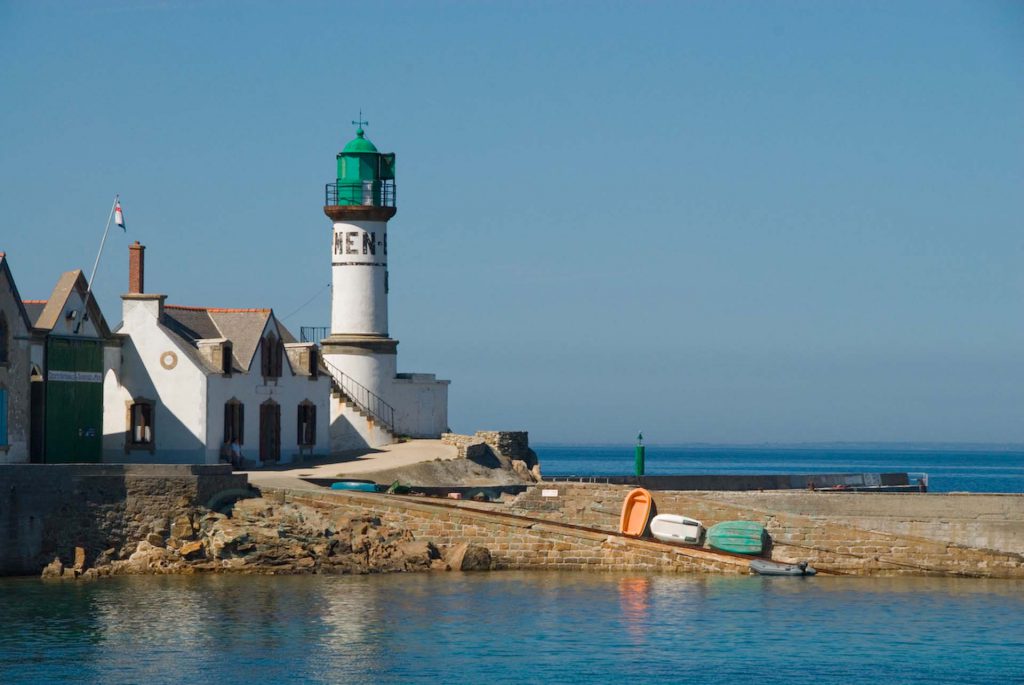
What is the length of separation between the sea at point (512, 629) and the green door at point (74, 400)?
6403 mm

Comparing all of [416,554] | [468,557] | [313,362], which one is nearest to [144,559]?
[416,554]

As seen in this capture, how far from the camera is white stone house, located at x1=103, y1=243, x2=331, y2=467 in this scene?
45.2 metres

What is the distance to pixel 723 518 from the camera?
39844mm

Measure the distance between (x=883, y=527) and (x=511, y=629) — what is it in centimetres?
1325

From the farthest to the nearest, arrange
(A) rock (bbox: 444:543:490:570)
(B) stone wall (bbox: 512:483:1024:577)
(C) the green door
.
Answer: (C) the green door, (B) stone wall (bbox: 512:483:1024:577), (A) rock (bbox: 444:543:490:570)

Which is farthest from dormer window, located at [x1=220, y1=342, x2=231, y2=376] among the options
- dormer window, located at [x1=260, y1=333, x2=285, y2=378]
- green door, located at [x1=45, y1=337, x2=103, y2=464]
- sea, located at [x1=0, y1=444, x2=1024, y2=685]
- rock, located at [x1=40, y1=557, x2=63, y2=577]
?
rock, located at [x1=40, y1=557, x2=63, y2=577]

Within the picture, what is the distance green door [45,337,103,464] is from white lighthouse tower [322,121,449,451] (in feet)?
40.6

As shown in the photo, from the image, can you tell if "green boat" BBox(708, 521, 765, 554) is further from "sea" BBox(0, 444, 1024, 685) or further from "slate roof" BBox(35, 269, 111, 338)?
"slate roof" BBox(35, 269, 111, 338)

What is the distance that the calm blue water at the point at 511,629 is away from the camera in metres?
27.5

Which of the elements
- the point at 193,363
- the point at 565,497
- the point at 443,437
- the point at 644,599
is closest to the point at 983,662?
the point at 644,599

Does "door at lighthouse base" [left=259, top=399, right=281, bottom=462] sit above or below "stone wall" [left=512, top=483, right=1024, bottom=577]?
above

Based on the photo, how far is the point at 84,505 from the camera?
123 feet

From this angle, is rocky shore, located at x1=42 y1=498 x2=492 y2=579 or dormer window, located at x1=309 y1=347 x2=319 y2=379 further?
dormer window, located at x1=309 y1=347 x2=319 y2=379

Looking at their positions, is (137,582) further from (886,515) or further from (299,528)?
(886,515)
